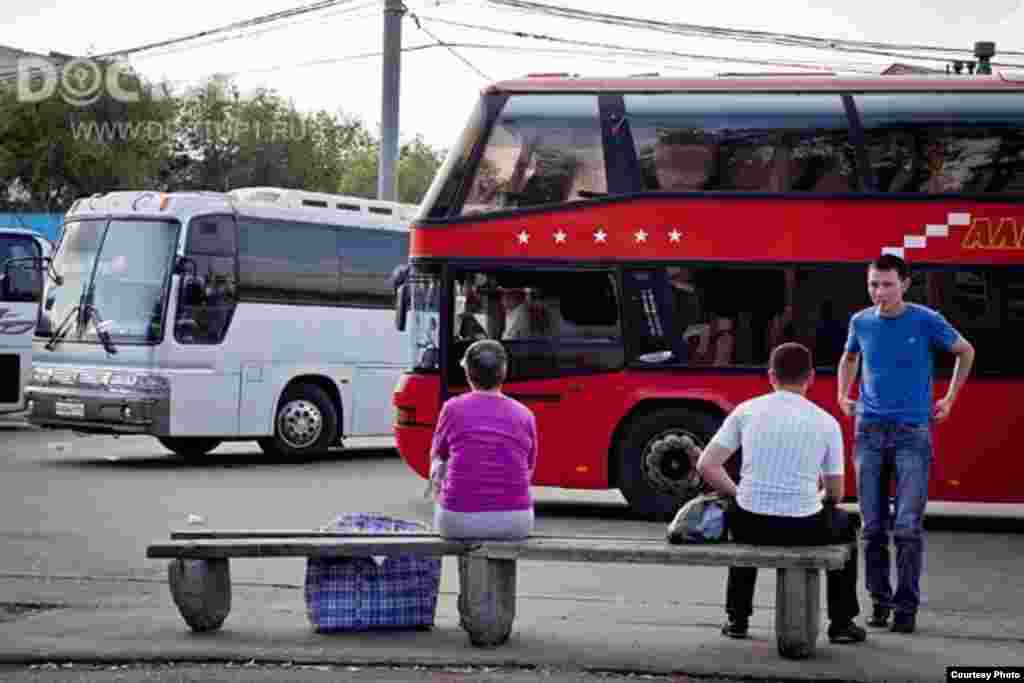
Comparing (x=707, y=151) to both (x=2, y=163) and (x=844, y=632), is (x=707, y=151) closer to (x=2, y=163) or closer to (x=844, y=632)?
(x=844, y=632)

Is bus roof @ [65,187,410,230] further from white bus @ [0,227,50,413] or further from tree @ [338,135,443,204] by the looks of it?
tree @ [338,135,443,204]

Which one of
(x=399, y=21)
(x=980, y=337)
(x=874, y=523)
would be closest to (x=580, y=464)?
(x=980, y=337)

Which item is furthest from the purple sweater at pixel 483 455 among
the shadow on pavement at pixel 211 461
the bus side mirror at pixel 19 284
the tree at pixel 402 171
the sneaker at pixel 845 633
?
the tree at pixel 402 171

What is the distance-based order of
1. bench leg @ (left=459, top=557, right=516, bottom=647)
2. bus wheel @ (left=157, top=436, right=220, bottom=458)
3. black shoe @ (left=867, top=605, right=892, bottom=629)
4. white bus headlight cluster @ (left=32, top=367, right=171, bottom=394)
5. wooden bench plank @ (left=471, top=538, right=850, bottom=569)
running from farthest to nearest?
bus wheel @ (left=157, top=436, right=220, bottom=458)
white bus headlight cluster @ (left=32, top=367, right=171, bottom=394)
black shoe @ (left=867, top=605, right=892, bottom=629)
bench leg @ (left=459, top=557, right=516, bottom=647)
wooden bench plank @ (left=471, top=538, right=850, bottom=569)

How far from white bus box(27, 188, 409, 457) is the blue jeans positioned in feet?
41.8

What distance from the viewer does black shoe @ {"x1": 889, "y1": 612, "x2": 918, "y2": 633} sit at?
981 centimetres

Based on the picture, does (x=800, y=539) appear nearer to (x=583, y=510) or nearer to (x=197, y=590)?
(x=197, y=590)

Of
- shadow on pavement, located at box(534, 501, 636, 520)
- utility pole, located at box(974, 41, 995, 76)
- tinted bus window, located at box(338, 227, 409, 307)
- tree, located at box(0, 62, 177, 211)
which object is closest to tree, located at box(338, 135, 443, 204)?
tree, located at box(0, 62, 177, 211)

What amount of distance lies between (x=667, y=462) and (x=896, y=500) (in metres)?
6.44

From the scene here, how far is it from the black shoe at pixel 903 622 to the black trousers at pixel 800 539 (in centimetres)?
53

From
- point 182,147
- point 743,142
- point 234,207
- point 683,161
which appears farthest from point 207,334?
point 182,147

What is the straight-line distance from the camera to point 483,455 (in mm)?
9266

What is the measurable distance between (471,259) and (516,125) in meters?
1.24

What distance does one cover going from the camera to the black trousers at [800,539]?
9016 millimetres
